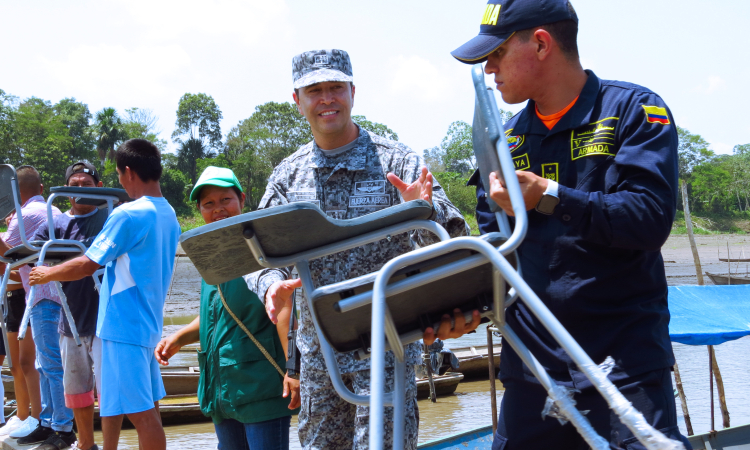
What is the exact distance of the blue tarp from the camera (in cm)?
525

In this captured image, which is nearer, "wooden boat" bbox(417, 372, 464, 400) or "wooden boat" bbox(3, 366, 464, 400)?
"wooden boat" bbox(3, 366, 464, 400)

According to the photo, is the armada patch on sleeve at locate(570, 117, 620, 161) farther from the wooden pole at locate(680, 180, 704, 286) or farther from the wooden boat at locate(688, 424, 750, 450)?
the wooden pole at locate(680, 180, 704, 286)

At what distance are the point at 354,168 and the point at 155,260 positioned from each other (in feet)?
6.15

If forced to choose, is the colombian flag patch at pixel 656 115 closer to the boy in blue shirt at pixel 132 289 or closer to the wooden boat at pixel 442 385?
the boy in blue shirt at pixel 132 289

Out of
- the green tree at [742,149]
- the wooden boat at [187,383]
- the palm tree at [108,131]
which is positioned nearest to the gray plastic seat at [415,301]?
the wooden boat at [187,383]

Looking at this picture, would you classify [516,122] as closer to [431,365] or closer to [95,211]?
[431,365]

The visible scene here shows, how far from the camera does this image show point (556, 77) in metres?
1.98

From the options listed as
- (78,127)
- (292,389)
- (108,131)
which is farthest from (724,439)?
(78,127)

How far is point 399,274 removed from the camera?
1390 millimetres

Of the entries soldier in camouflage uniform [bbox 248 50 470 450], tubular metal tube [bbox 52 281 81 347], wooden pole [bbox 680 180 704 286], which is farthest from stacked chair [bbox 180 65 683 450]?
wooden pole [bbox 680 180 704 286]

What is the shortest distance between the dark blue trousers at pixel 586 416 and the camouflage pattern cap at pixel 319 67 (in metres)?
1.40

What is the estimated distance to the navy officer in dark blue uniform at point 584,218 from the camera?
1.71m

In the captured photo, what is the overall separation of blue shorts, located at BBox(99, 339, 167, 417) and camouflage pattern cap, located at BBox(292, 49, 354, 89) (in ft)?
6.78

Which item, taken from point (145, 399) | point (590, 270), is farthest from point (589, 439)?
point (145, 399)
